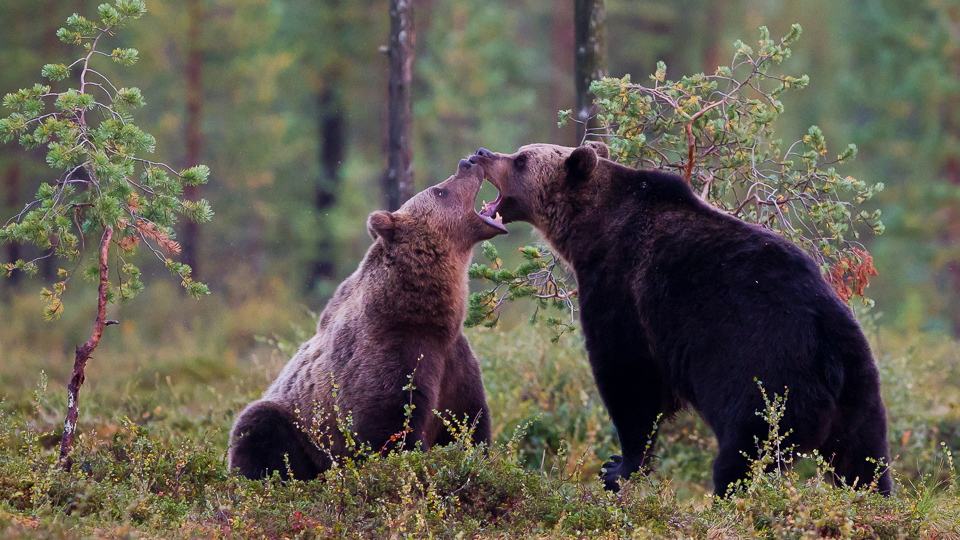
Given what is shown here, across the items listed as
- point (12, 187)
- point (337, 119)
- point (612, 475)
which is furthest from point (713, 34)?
point (612, 475)

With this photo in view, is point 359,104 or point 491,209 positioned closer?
point 491,209

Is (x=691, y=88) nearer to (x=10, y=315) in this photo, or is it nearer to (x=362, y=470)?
(x=362, y=470)

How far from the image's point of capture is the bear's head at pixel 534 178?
5.24 metres

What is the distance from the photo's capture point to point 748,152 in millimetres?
5938

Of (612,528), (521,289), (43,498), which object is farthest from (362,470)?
(521,289)

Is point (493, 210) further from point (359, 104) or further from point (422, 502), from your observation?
point (359, 104)

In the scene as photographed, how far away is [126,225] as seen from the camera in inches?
191

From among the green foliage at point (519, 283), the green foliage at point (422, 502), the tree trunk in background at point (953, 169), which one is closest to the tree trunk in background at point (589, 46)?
the green foliage at point (519, 283)

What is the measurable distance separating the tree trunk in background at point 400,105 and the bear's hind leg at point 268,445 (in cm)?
333

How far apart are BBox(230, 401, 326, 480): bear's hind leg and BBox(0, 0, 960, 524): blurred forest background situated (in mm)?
6746

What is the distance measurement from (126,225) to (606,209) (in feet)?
9.48

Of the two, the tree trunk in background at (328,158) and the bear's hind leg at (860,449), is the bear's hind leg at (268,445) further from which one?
the tree trunk in background at (328,158)

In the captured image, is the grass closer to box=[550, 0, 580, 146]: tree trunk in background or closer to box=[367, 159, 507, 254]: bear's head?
box=[367, 159, 507, 254]: bear's head

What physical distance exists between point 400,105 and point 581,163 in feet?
11.5
